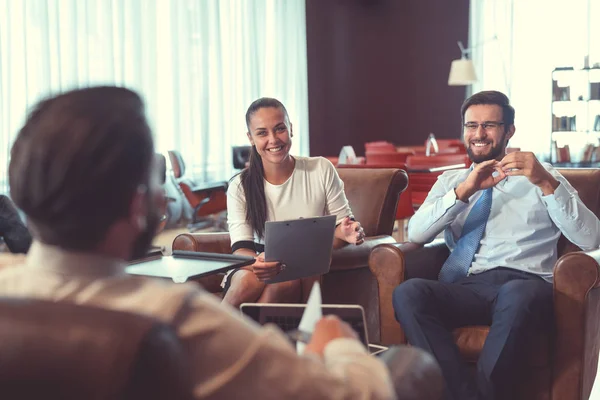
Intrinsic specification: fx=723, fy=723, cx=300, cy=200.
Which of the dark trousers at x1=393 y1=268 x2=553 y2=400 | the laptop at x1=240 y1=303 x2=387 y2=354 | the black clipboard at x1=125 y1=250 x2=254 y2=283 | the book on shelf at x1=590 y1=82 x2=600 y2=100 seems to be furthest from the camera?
the book on shelf at x1=590 y1=82 x2=600 y2=100

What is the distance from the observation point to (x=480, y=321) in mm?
2596

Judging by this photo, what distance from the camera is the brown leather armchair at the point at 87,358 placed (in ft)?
2.39

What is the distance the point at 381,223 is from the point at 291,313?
1.64m

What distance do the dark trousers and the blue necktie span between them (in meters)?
0.15

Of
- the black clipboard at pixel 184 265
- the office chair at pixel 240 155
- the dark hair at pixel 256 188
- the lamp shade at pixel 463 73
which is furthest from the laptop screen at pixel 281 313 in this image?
the lamp shade at pixel 463 73

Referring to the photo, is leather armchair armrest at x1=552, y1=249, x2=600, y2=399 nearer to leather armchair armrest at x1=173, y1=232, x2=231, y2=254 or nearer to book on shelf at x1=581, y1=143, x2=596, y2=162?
leather armchair armrest at x1=173, y1=232, x2=231, y2=254

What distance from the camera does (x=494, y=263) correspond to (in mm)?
2842

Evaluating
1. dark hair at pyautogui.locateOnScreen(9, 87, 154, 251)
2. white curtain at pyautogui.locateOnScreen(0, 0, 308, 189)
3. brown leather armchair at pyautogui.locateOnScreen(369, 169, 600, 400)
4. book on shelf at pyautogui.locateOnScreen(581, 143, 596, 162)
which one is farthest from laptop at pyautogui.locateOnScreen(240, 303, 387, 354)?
book on shelf at pyautogui.locateOnScreen(581, 143, 596, 162)

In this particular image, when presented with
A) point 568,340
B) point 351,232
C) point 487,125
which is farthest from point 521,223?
point 351,232

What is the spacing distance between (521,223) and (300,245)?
36.4 inches

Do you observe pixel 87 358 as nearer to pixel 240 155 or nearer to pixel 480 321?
pixel 480 321

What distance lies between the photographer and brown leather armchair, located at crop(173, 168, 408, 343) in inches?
122

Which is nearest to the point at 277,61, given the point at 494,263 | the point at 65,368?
the point at 494,263

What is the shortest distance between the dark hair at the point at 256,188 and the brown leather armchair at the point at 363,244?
12.8 inches
